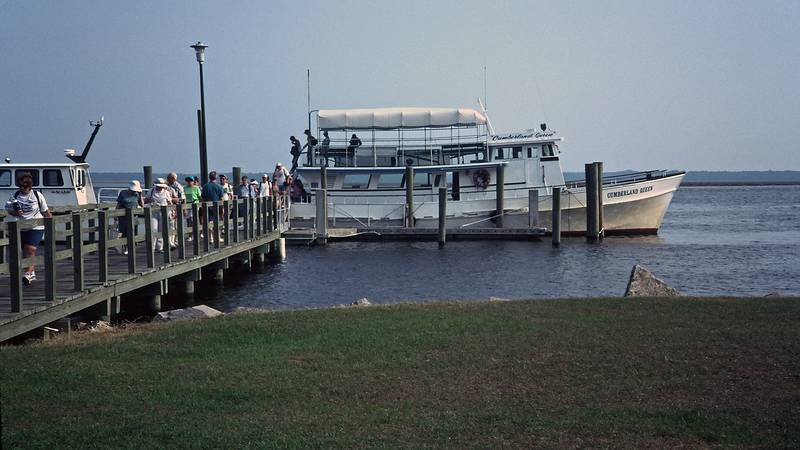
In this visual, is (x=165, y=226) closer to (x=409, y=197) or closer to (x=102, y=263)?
(x=102, y=263)

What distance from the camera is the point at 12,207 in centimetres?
1330

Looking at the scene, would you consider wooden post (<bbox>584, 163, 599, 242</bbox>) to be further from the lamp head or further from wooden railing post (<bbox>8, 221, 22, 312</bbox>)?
wooden railing post (<bbox>8, 221, 22, 312</bbox>)

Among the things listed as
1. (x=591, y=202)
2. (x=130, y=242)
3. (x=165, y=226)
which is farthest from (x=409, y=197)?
(x=130, y=242)

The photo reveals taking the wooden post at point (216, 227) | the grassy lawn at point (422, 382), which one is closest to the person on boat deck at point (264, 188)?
the wooden post at point (216, 227)

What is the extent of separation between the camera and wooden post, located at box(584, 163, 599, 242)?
113ft

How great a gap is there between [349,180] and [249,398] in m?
30.7

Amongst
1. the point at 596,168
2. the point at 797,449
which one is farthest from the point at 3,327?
the point at 596,168

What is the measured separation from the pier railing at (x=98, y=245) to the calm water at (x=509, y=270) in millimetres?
1769

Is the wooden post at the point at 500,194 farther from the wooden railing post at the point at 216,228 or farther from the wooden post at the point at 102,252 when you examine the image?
the wooden post at the point at 102,252

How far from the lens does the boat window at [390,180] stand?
124ft

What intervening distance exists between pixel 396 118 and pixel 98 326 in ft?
86.4

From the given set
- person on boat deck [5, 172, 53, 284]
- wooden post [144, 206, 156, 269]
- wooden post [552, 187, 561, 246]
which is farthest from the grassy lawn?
wooden post [552, 187, 561, 246]

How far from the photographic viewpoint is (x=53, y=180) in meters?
27.5

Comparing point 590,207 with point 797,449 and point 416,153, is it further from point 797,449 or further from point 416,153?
point 797,449
